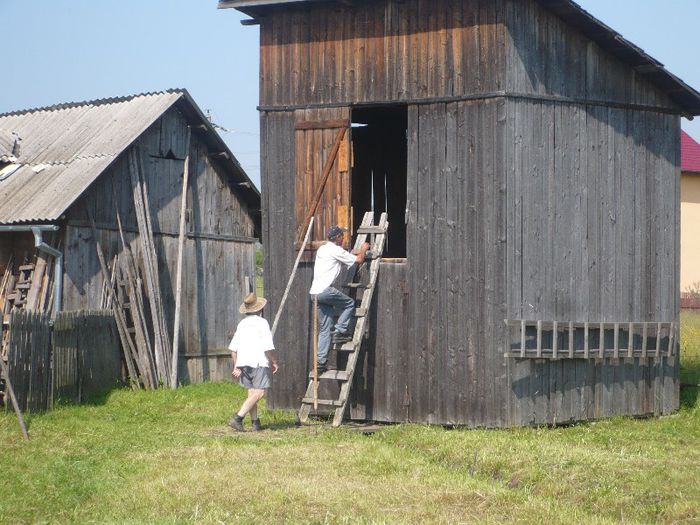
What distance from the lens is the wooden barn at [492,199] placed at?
15.2m

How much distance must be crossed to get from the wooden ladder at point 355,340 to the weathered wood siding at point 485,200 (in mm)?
289

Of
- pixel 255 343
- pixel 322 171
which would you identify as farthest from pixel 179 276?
pixel 255 343

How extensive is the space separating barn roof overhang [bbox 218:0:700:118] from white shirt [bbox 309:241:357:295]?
11.6 ft

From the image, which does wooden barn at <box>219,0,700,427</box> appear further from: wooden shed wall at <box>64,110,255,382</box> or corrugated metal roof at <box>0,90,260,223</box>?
wooden shed wall at <box>64,110,255,382</box>

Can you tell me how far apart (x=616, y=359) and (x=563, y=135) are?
3301mm

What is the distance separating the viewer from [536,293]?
15.4m

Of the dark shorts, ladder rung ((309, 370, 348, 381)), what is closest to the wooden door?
ladder rung ((309, 370, 348, 381))

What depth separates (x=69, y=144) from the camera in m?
22.0

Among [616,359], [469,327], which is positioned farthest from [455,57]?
[616,359]

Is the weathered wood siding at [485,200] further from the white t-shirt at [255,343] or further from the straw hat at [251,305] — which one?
the white t-shirt at [255,343]

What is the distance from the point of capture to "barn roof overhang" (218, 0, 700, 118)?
1540cm

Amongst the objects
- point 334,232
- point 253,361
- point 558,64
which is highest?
point 558,64

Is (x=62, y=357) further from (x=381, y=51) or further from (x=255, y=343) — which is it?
(x=381, y=51)

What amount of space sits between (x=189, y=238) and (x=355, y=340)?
28.4 feet
